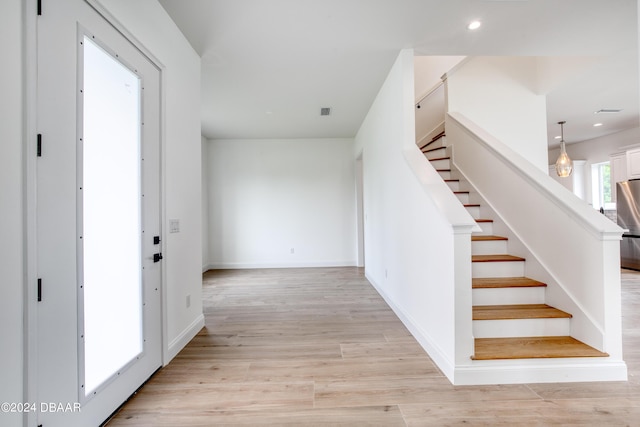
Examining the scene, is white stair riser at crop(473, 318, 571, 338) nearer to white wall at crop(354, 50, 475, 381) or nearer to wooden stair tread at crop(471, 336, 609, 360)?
wooden stair tread at crop(471, 336, 609, 360)

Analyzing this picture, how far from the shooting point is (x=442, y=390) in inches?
68.4

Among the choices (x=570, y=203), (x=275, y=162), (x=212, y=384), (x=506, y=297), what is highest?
(x=275, y=162)

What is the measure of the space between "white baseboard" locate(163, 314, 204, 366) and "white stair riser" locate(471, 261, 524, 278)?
2676mm

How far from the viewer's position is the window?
616cm

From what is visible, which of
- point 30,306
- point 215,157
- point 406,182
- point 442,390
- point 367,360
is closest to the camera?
point 30,306

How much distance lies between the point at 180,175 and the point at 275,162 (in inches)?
138

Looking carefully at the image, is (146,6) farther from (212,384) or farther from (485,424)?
(485,424)

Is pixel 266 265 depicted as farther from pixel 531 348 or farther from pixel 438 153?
pixel 531 348

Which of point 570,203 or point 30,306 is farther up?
point 570,203

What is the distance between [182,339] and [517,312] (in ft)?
9.08

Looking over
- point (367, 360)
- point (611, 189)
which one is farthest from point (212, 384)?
point (611, 189)

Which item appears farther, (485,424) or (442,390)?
(442,390)

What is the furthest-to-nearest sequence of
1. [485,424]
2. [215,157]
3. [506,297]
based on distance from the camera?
[215,157] → [506,297] → [485,424]

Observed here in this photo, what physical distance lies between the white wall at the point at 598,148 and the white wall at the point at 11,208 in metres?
8.40
